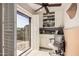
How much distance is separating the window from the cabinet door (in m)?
0.06

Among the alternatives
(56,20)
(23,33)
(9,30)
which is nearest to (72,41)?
(56,20)

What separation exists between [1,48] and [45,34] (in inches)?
21.6

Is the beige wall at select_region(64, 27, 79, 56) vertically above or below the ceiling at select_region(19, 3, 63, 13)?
below

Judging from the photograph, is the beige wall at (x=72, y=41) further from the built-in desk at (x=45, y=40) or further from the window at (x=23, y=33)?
the window at (x=23, y=33)

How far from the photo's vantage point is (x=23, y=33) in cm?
151

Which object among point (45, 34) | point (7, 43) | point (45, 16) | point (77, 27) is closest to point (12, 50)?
point (7, 43)

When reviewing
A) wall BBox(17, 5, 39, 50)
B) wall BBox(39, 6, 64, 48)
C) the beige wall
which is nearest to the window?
wall BBox(17, 5, 39, 50)

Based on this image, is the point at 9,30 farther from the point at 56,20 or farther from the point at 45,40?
the point at 56,20

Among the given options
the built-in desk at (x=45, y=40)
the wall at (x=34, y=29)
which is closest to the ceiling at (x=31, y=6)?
the wall at (x=34, y=29)

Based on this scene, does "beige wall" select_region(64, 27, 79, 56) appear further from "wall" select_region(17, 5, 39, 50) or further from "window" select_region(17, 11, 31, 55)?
"window" select_region(17, 11, 31, 55)

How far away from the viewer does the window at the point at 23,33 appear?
1.45 m

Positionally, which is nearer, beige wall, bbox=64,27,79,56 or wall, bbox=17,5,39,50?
beige wall, bbox=64,27,79,56

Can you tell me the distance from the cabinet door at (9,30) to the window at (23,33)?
6 cm

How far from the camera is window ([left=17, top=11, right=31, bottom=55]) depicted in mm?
1446
